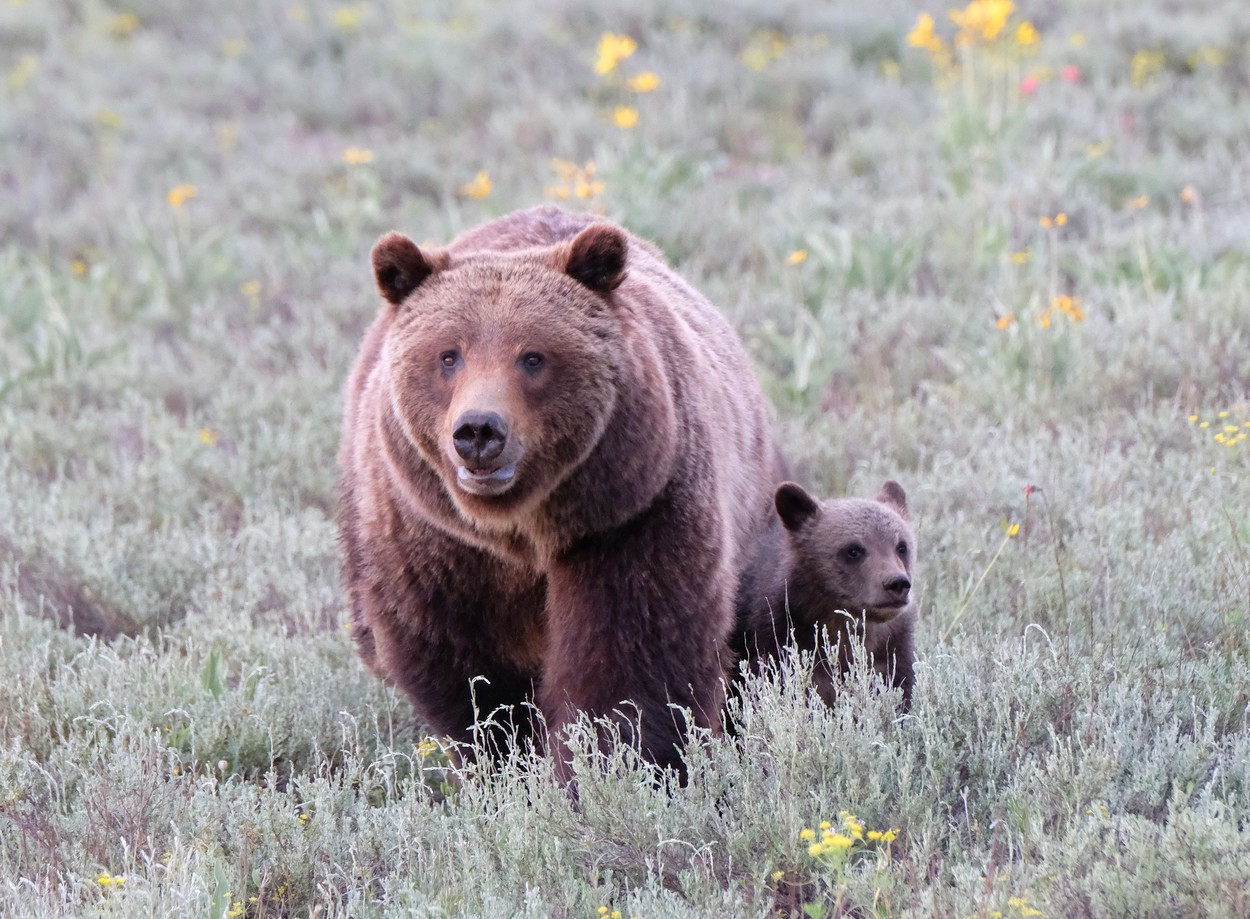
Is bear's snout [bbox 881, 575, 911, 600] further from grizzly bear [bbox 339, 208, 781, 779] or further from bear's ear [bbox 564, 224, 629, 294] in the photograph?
bear's ear [bbox 564, 224, 629, 294]

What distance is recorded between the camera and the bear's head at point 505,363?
3406mm

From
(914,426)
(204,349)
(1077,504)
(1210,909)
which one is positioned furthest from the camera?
(204,349)

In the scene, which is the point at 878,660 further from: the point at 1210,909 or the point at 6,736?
the point at 6,736

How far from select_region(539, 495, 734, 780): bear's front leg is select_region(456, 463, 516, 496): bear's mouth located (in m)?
0.33

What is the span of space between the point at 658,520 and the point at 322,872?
1.17m

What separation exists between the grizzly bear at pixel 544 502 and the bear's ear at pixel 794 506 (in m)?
0.53

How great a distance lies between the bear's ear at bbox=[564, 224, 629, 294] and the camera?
367 cm

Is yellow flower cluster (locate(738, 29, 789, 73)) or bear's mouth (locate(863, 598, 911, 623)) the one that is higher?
yellow flower cluster (locate(738, 29, 789, 73))

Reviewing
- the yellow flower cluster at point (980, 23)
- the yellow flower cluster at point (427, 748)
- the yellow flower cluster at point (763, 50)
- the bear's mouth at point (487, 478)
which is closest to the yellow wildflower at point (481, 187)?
the yellow flower cluster at point (980, 23)

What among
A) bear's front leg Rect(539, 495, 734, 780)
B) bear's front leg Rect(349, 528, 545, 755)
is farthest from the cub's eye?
bear's front leg Rect(349, 528, 545, 755)

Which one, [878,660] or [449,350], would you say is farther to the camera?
[878,660]

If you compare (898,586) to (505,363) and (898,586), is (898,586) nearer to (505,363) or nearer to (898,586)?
(898,586)

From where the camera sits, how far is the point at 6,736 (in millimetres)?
4059

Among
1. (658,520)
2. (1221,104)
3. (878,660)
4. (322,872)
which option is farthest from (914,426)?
(1221,104)
